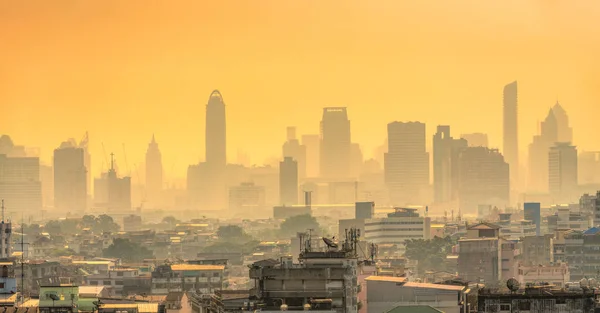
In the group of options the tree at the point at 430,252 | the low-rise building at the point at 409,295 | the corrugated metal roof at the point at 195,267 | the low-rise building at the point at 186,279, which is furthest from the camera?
the tree at the point at 430,252

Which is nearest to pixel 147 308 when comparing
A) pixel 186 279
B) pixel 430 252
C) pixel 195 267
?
pixel 186 279

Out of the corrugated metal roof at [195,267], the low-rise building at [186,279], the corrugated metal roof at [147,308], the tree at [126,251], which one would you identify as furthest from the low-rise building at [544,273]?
the tree at [126,251]

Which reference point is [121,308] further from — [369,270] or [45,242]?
[45,242]

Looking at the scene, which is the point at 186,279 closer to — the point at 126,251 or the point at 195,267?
the point at 195,267

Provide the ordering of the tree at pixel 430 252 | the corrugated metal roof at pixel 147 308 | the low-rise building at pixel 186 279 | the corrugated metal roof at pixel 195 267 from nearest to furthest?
the corrugated metal roof at pixel 147 308, the low-rise building at pixel 186 279, the corrugated metal roof at pixel 195 267, the tree at pixel 430 252

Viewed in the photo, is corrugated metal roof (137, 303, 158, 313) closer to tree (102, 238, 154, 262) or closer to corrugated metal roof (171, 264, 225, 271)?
corrugated metal roof (171, 264, 225, 271)

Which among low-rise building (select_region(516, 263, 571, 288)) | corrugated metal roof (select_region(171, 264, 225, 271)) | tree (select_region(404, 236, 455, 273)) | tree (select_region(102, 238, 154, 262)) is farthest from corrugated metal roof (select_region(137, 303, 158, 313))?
tree (select_region(102, 238, 154, 262))

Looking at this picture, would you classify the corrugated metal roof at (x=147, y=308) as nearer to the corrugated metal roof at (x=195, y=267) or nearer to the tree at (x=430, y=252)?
the corrugated metal roof at (x=195, y=267)

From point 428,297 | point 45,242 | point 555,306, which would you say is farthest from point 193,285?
→ point 45,242
